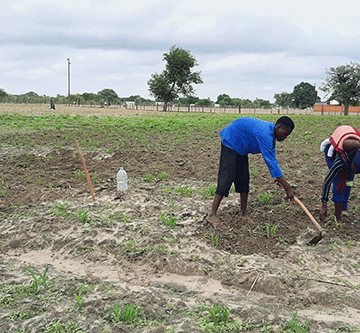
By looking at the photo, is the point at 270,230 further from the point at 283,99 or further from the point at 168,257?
the point at 283,99

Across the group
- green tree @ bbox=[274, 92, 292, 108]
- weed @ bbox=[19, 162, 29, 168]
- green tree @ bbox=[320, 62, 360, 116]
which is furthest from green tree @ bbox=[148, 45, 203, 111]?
weed @ bbox=[19, 162, 29, 168]

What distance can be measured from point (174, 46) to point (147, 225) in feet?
193

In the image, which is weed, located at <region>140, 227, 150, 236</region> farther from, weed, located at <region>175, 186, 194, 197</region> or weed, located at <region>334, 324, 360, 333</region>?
weed, located at <region>334, 324, 360, 333</region>

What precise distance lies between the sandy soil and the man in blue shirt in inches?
22.1

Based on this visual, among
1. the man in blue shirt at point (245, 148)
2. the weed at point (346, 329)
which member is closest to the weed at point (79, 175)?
the man in blue shirt at point (245, 148)

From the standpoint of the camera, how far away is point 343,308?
3686mm

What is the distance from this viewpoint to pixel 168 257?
4.62 metres

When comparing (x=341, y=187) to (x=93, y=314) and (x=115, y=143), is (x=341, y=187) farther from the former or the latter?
(x=115, y=143)

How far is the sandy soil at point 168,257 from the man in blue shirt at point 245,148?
22.1 inches

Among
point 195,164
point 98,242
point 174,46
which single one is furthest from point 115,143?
point 174,46

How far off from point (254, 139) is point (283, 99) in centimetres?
9993

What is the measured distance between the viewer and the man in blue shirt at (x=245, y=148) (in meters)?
4.67

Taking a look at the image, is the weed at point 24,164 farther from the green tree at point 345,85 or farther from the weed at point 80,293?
the green tree at point 345,85

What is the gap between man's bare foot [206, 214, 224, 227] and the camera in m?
5.38
